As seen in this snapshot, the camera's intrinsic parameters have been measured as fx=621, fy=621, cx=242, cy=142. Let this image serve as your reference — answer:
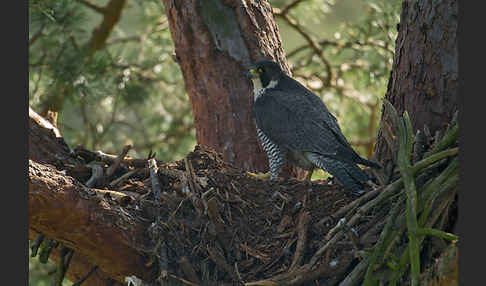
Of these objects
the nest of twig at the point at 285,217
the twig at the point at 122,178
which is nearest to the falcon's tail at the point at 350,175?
the nest of twig at the point at 285,217

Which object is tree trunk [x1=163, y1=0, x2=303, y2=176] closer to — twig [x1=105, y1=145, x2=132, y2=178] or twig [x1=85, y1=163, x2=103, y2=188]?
twig [x1=105, y1=145, x2=132, y2=178]

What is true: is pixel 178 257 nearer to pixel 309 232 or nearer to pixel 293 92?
pixel 309 232

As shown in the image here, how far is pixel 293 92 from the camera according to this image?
419cm

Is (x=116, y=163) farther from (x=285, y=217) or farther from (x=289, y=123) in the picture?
(x=289, y=123)

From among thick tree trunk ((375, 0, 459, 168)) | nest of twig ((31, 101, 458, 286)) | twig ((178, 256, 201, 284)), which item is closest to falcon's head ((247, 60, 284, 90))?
nest of twig ((31, 101, 458, 286))

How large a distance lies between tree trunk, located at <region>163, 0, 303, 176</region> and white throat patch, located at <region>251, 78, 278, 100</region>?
43mm

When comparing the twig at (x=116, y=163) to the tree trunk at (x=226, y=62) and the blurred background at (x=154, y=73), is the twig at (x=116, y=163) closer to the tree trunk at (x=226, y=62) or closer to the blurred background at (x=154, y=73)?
the tree trunk at (x=226, y=62)

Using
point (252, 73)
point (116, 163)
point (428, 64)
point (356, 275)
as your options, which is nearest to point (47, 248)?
point (116, 163)

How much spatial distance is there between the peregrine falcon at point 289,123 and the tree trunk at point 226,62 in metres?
0.13

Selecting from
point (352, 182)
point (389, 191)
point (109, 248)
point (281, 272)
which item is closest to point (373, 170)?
point (352, 182)

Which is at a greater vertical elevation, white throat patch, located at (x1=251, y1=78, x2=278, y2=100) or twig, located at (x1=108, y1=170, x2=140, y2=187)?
white throat patch, located at (x1=251, y1=78, x2=278, y2=100)

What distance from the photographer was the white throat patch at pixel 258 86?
4109mm

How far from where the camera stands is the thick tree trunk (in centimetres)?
305

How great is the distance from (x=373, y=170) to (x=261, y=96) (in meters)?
1.15
